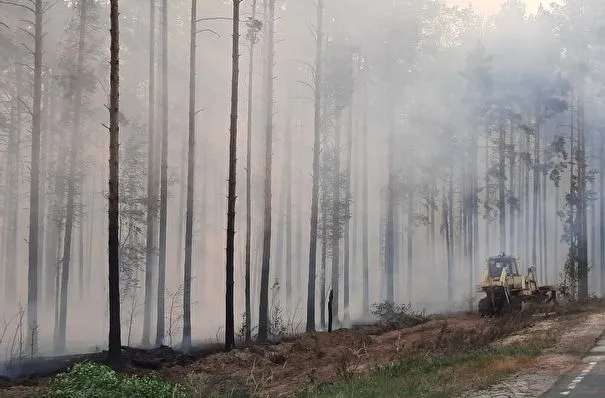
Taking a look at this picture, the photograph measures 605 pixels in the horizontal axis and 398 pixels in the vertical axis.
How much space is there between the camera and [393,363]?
16891 millimetres

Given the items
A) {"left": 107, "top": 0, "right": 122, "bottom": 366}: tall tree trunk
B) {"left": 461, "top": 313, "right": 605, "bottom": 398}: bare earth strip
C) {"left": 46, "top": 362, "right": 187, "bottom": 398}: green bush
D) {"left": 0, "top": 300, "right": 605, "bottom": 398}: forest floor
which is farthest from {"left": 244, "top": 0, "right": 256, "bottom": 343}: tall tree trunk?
{"left": 46, "top": 362, "right": 187, "bottom": 398}: green bush

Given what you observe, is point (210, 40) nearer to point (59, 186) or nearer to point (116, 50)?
point (59, 186)

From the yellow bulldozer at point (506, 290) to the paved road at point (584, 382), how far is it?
473 inches

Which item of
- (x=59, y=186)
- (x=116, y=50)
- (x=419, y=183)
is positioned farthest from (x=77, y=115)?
(x=419, y=183)

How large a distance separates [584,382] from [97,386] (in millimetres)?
8395

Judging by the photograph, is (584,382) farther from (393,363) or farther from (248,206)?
(248,206)

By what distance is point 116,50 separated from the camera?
59.3ft

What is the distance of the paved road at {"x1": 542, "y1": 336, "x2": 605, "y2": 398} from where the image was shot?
11.8 metres

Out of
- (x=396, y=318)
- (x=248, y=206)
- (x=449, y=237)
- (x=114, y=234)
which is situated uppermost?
(x=248, y=206)

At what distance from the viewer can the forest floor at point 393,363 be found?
13336 millimetres

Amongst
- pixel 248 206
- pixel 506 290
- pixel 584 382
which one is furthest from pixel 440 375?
pixel 248 206

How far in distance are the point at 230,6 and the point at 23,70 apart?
456 inches

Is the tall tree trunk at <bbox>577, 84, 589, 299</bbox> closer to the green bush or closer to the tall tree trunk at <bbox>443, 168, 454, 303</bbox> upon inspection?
the tall tree trunk at <bbox>443, 168, 454, 303</bbox>

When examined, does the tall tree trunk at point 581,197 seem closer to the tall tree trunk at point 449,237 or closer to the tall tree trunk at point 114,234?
the tall tree trunk at point 449,237
